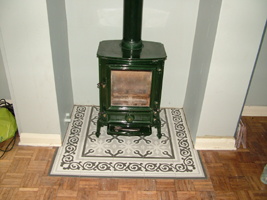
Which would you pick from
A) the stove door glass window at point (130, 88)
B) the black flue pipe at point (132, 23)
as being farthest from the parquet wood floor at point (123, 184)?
the black flue pipe at point (132, 23)

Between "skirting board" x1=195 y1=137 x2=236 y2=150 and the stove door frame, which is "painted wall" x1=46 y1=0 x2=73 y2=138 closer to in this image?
the stove door frame

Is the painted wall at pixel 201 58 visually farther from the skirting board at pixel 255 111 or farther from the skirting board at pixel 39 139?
the skirting board at pixel 39 139

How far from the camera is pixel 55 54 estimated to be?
7.06ft

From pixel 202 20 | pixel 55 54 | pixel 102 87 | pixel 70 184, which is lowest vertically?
pixel 70 184

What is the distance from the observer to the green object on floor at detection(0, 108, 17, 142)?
7.75 feet

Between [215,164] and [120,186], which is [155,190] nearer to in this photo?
[120,186]

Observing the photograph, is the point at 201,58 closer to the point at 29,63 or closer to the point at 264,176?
the point at 264,176

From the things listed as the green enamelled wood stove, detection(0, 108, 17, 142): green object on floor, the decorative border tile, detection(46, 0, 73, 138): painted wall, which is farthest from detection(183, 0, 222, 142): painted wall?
detection(0, 108, 17, 142): green object on floor

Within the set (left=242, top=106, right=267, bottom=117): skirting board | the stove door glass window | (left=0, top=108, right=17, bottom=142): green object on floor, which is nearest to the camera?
the stove door glass window

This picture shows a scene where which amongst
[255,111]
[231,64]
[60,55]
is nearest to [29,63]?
[60,55]

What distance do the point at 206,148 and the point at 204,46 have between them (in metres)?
0.88

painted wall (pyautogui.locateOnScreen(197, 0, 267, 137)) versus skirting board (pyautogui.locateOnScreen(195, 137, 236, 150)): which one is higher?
painted wall (pyautogui.locateOnScreen(197, 0, 267, 137))

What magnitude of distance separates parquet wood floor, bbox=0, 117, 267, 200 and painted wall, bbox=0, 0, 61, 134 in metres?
0.29

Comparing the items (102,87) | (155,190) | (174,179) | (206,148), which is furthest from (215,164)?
(102,87)
